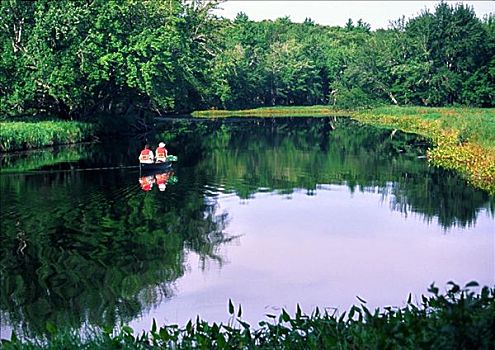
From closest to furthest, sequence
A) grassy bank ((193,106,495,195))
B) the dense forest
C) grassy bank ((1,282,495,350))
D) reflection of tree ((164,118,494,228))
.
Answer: grassy bank ((1,282,495,350)) → reflection of tree ((164,118,494,228)) → grassy bank ((193,106,495,195)) → the dense forest

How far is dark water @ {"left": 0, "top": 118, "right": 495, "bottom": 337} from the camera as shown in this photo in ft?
37.0

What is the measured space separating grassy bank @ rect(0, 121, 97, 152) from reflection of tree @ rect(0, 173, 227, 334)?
10400 mm

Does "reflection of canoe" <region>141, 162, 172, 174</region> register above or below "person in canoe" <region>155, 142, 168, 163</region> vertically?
below

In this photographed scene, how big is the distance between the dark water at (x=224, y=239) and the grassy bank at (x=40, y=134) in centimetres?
488

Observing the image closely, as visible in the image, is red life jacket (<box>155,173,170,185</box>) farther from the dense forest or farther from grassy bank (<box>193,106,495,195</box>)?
the dense forest

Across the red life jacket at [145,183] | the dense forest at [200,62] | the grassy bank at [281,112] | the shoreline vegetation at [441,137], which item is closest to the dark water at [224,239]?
the red life jacket at [145,183]

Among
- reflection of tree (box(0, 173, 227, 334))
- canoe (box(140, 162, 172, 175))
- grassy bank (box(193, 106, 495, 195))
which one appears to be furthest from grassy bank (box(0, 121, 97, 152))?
grassy bank (box(193, 106, 495, 195))

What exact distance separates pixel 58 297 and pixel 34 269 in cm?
195

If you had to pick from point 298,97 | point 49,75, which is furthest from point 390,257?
point 298,97

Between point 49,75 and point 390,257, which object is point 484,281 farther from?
point 49,75

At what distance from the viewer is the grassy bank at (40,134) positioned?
32.7 meters

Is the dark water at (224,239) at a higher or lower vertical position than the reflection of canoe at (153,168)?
lower

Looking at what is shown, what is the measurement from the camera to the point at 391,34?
7588 cm

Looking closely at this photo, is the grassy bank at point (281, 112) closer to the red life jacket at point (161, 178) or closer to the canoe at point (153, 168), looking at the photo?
the canoe at point (153, 168)
